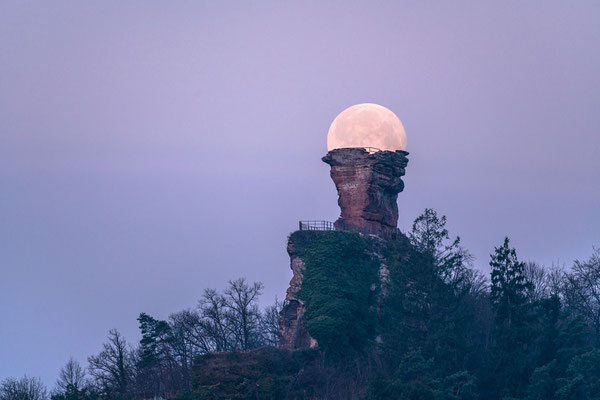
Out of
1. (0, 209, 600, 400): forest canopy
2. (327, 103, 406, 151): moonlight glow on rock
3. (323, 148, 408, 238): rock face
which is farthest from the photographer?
(327, 103, 406, 151): moonlight glow on rock

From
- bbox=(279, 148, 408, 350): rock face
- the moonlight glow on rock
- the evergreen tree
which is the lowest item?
the evergreen tree

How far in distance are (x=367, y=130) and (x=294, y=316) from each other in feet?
36.2

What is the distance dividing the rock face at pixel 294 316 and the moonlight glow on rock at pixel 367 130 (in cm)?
684

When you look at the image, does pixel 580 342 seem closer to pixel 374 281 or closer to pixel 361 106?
pixel 374 281

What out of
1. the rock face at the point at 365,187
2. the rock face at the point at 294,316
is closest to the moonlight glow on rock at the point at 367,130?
the rock face at the point at 365,187

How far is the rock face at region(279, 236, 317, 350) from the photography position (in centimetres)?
4934

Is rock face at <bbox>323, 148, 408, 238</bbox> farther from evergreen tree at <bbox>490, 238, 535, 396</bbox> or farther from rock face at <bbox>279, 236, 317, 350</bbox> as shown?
evergreen tree at <bbox>490, 238, 535, 396</bbox>

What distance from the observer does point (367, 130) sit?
175ft

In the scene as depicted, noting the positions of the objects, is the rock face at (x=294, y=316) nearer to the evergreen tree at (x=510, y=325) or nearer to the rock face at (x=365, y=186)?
the rock face at (x=365, y=186)

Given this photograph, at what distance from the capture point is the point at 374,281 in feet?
164

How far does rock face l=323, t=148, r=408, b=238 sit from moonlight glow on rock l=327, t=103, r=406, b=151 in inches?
30.2

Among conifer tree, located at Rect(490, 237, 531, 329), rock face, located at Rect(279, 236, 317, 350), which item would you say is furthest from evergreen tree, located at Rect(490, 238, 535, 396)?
rock face, located at Rect(279, 236, 317, 350)

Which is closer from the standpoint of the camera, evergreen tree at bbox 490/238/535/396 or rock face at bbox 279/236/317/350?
evergreen tree at bbox 490/238/535/396

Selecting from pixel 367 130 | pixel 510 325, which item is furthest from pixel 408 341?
pixel 367 130
